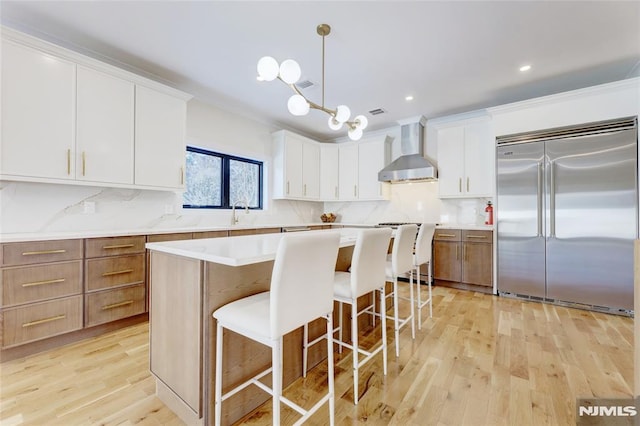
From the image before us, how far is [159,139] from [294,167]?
2.19 meters

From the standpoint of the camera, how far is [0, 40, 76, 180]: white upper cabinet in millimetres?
2066

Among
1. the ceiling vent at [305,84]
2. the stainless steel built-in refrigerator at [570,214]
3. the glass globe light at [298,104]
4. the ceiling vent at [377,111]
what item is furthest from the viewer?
the ceiling vent at [377,111]

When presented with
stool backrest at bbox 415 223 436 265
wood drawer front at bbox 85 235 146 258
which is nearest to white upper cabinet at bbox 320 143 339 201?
stool backrest at bbox 415 223 436 265

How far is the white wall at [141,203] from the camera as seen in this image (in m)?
2.38

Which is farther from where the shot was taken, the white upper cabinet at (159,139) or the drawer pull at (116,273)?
the white upper cabinet at (159,139)

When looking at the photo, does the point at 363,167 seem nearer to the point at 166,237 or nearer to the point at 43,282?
the point at 166,237

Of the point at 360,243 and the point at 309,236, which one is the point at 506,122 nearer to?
the point at 360,243

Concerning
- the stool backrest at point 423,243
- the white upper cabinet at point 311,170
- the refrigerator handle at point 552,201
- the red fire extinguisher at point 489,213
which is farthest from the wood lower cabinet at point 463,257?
the white upper cabinet at point 311,170

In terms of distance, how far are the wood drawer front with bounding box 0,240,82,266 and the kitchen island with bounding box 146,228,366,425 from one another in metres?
1.17

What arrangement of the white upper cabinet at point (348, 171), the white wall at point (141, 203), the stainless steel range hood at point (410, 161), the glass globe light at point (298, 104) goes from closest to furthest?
1. the glass globe light at point (298, 104)
2. the white wall at point (141, 203)
3. the stainless steel range hood at point (410, 161)
4. the white upper cabinet at point (348, 171)

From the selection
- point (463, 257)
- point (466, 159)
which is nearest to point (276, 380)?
point (463, 257)

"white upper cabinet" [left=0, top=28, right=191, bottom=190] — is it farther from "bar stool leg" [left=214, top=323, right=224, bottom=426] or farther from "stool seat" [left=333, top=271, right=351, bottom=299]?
"stool seat" [left=333, top=271, right=351, bottom=299]

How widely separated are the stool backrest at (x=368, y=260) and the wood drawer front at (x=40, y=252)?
225 cm

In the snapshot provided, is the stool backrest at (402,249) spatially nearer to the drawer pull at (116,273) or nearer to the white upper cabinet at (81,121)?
the drawer pull at (116,273)
